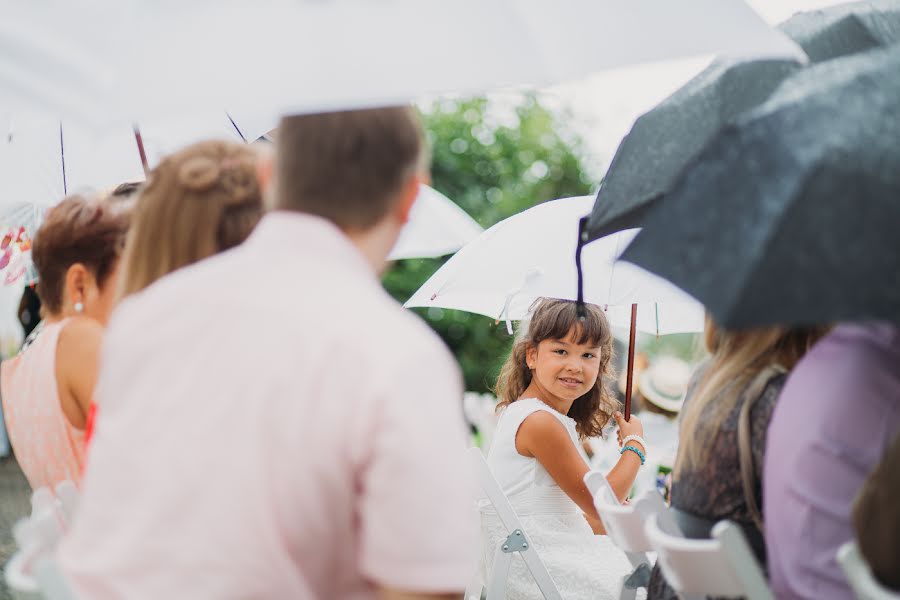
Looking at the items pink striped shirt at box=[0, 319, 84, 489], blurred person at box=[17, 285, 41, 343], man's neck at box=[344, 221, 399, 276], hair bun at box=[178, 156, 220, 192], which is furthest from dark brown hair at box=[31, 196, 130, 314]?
man's neck at box=[344, 221, 399, 276]

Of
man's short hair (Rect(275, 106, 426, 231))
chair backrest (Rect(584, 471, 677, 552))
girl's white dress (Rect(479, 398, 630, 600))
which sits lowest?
girl's white dress (Rect(479, 398, 630, 600))

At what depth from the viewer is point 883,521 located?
5.17 ft

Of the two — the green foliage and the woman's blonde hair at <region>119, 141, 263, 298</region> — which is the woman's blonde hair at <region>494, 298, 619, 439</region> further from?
the green foliage

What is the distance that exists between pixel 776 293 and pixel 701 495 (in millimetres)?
879

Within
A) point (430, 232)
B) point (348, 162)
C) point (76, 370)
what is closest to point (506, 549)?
point (430, 232)

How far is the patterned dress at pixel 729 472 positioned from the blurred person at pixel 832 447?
0.28 meters

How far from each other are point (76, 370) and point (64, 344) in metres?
0.08

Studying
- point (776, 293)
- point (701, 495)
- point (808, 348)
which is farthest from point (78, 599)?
point (808, 348)

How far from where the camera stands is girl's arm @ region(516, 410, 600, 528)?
12.0 ft

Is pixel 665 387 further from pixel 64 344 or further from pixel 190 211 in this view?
pixel 190 211

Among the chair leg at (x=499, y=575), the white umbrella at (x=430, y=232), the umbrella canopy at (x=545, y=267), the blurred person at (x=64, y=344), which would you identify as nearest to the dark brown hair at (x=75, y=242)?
the blurred person at (x=64, y=344)

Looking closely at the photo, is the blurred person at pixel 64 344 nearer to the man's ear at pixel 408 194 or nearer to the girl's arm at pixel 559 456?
the man's ear at pixel 408 194

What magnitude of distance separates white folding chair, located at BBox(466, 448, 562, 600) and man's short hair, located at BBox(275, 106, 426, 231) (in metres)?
1.95

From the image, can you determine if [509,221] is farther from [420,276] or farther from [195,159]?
[420,276]
